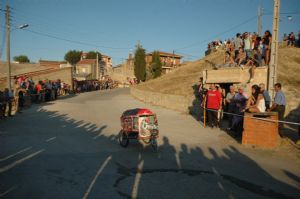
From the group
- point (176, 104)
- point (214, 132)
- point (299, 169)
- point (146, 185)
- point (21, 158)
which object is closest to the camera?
point (146, 185)

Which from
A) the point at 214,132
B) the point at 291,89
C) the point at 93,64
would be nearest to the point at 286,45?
the point at 291,89

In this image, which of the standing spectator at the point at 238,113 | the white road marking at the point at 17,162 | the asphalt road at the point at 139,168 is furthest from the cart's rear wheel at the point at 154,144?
the standing spectator at the point at 238,113

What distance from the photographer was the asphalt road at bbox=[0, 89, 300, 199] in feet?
20.3

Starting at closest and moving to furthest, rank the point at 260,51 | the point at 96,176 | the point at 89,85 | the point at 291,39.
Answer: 1. the point at 96,176
2. the point at 260,51
3. the point at 291,39
4. the point at 89,85

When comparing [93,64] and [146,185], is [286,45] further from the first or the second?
[93,64]

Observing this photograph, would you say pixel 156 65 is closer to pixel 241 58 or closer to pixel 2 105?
pixel 241 58

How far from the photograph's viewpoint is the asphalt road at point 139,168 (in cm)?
620

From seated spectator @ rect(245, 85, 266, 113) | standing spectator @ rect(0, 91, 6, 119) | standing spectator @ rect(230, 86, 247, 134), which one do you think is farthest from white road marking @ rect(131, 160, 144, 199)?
standing spectator @ rect(0, 91, 6, 119)

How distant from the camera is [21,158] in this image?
338 inches

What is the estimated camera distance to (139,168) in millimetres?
7793

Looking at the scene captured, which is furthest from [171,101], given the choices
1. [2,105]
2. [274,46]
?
[2,105]

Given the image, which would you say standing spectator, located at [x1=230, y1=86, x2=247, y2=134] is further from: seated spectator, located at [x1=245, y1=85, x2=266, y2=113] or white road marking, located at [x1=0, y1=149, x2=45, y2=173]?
white road marking, located at [x1=0, y1=149, x2=45, y2=173]

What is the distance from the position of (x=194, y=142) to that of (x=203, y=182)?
14.5ft

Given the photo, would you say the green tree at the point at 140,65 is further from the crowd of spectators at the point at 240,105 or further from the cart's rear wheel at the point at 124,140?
the cart's rear wheel at the point at 124,140
